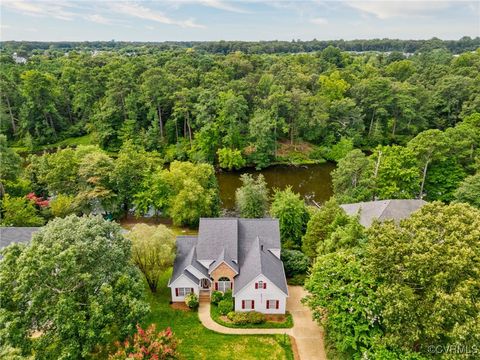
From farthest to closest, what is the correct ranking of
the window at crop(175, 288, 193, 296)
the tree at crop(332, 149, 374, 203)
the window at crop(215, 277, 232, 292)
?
the tree at crop(332, 149, 374, 203)
the window at crop(215, 277, 232, 292)
the window at crop(175, 288, 193, 296)

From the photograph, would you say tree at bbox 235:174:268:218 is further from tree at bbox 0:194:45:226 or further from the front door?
tree at bbox 0:194:45:226

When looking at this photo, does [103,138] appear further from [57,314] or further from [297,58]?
[297,58]

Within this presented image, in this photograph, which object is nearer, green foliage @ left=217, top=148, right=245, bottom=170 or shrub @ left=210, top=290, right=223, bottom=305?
shrub @ left=210, top=290, right=223, bottom=305

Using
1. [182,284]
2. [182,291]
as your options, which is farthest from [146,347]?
[182,291]

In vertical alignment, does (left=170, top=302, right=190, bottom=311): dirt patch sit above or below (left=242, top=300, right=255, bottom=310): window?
below

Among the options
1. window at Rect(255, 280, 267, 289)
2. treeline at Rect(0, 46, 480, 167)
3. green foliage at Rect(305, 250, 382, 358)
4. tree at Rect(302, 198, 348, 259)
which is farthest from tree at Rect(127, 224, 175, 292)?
treeline at Rect(0, 46, 480, 167)

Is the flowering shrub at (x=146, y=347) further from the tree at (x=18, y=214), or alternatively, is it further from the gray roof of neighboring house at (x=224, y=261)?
the tree at (x=18, y=214)

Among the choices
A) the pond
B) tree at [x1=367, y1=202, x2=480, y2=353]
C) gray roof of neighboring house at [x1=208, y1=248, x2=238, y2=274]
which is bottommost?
the pond
